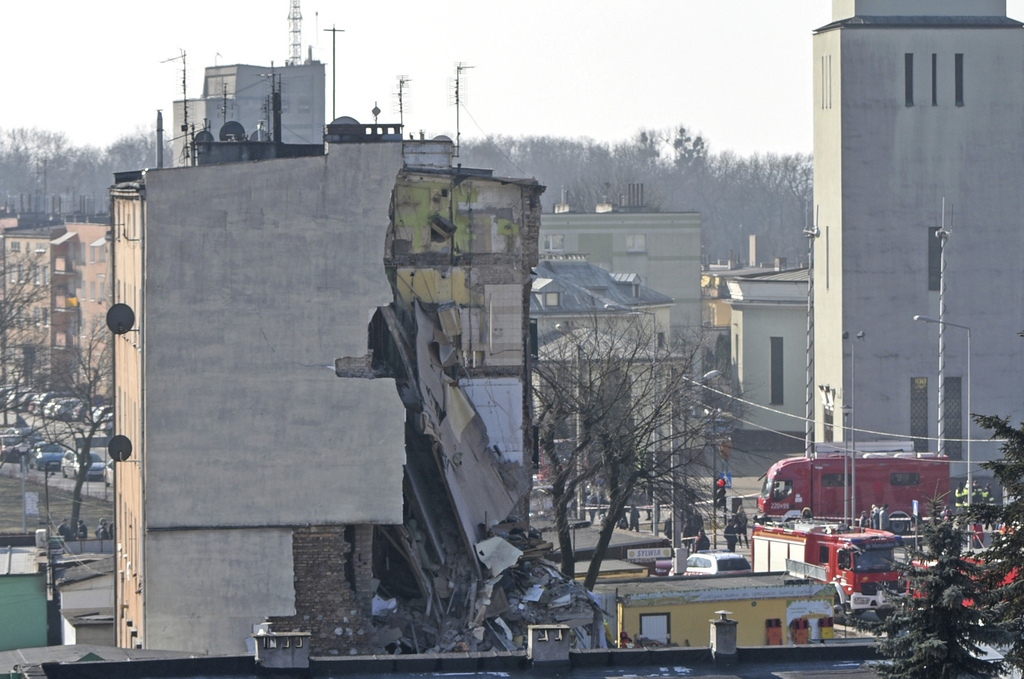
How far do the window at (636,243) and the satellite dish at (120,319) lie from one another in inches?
2563

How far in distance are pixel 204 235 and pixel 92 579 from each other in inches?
442

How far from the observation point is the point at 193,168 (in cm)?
2700

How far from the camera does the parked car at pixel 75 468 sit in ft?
199

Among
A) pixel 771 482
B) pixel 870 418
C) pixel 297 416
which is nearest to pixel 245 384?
pixel 297 416

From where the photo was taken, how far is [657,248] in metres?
92.4

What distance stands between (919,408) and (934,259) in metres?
5.49

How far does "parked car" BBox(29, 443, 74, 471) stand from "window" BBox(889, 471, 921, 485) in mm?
31208

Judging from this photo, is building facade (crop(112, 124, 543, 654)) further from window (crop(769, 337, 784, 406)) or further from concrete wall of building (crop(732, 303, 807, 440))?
window (crop(769, 337, 784, 406))

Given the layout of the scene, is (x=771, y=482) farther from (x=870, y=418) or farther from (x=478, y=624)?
(x=478, y=624)

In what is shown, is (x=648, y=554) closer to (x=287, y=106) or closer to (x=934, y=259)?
(x=287, y=106)

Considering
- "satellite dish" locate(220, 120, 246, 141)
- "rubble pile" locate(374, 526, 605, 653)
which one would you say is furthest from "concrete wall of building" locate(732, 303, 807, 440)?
"rubble pile" locate(374, 526, 605, 653)

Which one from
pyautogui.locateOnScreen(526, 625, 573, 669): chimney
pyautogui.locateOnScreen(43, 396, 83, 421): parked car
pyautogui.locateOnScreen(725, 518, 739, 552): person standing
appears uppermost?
pyautogui.locateOnScreen(526, 625, 573, 669): chimney

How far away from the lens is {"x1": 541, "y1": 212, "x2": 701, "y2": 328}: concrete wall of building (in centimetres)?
9200

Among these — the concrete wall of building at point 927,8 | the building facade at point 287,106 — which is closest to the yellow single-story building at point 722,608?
the building facade at point 287,106
